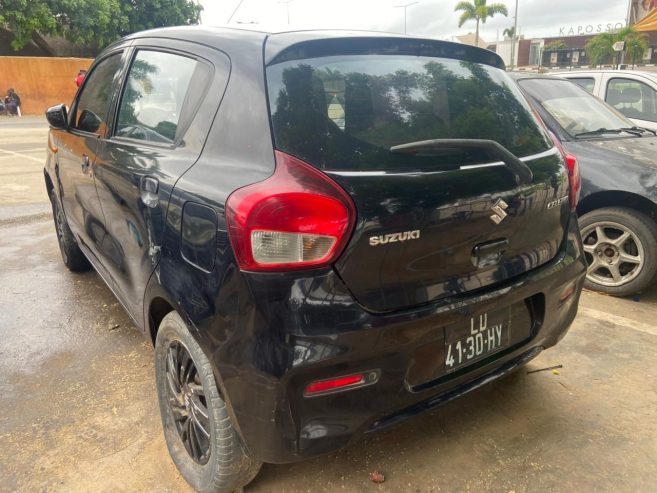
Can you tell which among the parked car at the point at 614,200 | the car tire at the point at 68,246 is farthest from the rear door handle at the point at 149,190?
the parked car at the point at 614,200

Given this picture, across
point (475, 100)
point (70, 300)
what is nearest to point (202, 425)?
point (475, 100)

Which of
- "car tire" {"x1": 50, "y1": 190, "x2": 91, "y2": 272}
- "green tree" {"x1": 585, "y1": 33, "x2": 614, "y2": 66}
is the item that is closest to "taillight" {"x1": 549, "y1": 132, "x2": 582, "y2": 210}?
"car tire" {"x1": 50, "y1": 190, "x2": 91, "y2": 272}

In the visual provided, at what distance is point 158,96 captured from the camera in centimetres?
231

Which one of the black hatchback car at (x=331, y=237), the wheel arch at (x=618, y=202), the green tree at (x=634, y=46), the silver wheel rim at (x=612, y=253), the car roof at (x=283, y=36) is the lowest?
the silver wheel rim at (x=612, y=253)

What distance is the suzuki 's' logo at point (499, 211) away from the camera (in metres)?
1.82

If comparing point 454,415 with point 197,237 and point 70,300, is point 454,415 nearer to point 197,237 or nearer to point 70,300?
point 197,237

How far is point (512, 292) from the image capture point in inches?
75.7

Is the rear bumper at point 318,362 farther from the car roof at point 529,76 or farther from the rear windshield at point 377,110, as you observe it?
the car roof at point 529,76

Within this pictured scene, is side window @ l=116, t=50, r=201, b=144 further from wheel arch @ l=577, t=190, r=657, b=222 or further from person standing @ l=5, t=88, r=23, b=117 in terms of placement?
person standing @ l=5, t=88, r=23, b=117

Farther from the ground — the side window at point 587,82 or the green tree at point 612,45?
the green tree at point 612,45

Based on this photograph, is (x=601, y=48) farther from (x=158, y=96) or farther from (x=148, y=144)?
(x=148, y=144)

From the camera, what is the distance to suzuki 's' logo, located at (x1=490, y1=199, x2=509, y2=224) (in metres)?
1.82

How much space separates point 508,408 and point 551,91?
310 centimetres

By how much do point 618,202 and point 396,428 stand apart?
2602 mm
